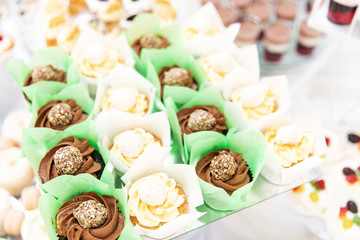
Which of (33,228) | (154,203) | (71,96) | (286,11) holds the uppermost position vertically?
(71,96)

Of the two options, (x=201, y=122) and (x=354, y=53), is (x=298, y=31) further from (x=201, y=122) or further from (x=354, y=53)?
(x=201, y=122)

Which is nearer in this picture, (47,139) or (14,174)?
(47,139)

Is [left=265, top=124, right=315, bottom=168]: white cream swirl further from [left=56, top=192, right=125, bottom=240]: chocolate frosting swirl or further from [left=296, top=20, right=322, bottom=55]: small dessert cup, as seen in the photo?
[left=296, top=20, right=322, bottom=55]: small dessert cup

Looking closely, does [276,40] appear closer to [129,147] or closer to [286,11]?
[286,11]

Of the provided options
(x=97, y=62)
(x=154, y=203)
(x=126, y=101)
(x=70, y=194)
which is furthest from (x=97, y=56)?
(x=154, y=203)

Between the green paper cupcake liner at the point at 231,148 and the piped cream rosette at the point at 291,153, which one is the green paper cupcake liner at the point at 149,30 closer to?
the green paper cupcake liner at the point at 231,148

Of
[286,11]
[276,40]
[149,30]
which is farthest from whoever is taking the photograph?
[286,11]
